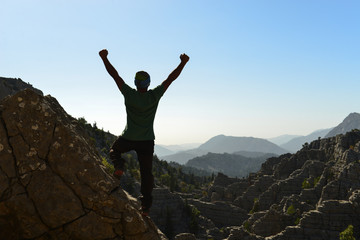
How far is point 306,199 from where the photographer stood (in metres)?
72.2

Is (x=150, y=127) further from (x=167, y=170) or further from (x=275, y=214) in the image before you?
(x=167, y=170)

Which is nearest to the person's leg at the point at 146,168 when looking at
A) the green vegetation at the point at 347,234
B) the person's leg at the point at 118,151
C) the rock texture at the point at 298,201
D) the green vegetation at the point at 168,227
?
the person's leg at the point at 118,151

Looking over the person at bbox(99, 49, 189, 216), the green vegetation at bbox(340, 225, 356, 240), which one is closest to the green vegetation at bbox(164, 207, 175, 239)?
the green vegetation at bbox(340, 225, 356, 240)

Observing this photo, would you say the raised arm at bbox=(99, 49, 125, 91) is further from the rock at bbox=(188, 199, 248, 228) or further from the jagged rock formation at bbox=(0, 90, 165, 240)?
the rock at bbox=(188, 199, 248, 228)

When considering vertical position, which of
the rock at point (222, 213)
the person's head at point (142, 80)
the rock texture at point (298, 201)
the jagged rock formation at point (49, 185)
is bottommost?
the rock at point (222, 213)

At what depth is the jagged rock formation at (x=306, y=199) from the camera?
168 feet

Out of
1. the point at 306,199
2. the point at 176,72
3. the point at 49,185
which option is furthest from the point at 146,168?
the point at 306,199

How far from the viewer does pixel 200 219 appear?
75375 millimetres

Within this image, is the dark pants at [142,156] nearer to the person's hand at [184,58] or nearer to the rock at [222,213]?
the person's hand at [184,58]

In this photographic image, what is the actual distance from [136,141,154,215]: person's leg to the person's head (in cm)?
130

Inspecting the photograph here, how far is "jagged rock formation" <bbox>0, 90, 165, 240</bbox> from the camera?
19.4 ft

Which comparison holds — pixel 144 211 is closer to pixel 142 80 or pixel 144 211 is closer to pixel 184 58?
pixel 142 80

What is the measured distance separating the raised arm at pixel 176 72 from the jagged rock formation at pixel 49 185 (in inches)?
97.0

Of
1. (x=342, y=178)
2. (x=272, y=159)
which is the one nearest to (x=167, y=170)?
(x=272, y=159)
